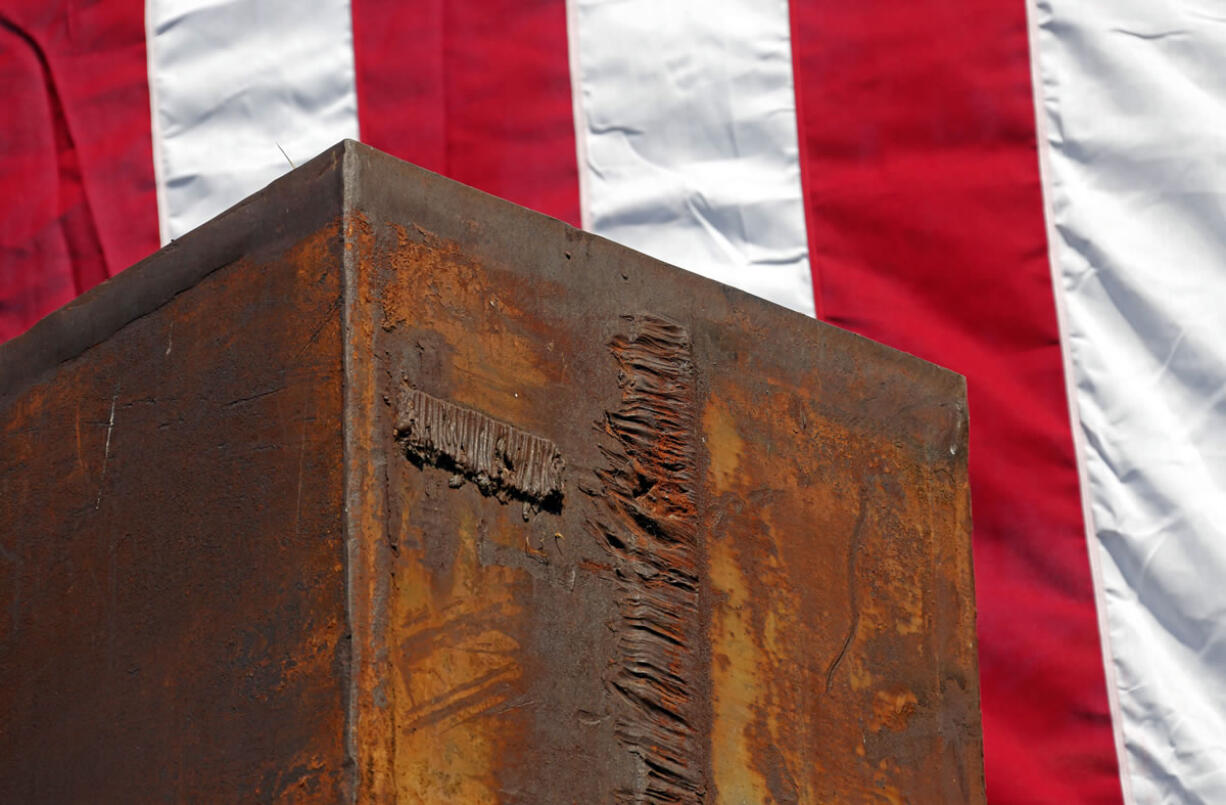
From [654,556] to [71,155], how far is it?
7.96 feet

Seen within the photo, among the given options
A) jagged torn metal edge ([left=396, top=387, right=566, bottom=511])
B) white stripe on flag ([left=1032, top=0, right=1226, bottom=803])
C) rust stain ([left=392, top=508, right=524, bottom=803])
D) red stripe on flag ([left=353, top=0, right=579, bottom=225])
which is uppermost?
red stripe on flag ([left=353, top=0, right=579, bottom=225])

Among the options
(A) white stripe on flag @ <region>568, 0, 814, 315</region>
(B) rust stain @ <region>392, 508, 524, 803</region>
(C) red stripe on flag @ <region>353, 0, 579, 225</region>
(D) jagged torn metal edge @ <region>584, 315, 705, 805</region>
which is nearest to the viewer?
(B) rust stain @ <region>392, 508, 524, 803</region>

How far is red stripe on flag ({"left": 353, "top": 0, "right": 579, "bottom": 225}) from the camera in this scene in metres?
3.53

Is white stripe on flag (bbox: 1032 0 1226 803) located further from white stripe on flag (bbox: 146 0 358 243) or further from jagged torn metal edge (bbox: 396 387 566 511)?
jagged torn metal edge (bbox: 396 387 566 511)

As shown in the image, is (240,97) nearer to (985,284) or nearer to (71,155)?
(71,155)

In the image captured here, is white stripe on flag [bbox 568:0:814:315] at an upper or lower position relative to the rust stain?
upper

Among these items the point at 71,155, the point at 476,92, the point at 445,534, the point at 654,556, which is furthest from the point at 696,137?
the point at 445,534

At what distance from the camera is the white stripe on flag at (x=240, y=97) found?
3.65 metres

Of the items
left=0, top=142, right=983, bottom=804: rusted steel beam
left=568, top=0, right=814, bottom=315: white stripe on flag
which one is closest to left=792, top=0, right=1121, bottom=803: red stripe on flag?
left=568, top=0, right=814, bottom=315: white stripe on flag

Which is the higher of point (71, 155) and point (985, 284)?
point (71, 155)

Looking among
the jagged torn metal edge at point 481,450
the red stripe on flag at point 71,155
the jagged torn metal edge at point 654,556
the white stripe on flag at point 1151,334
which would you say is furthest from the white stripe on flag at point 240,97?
the jagged torn metal edge at point 481,450

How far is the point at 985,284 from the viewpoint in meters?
3.37

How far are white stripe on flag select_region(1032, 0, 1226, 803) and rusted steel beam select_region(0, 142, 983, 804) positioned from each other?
113cm

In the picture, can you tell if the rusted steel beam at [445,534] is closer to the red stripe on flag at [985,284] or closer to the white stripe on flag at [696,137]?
the red stripe on flag at [985,284]
